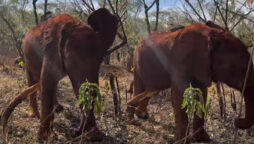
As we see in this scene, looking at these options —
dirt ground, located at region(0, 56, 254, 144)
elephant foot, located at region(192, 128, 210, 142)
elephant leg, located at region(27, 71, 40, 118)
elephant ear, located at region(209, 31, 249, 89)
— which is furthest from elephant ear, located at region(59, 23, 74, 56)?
elephant foot, located at region(192, 128, 210, 142)

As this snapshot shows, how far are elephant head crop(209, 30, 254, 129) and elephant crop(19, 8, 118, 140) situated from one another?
1.59 meters

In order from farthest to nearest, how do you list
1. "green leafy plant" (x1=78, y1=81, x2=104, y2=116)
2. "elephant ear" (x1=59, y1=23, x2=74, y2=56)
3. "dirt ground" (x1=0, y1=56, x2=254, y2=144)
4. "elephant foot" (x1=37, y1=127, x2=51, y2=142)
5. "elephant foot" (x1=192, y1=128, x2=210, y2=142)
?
"elephant foot" (x1=192, y1=128, x2=210, y2=142)
"dirt ground" (x1=0, y1=56, x2=254, y2=144)
"elephant foot" (x1=37, y1=127, x2=51, y2=142)
"elephant ear" (x1=59, y1=23, x2=74, y2=56)
"green leafy plant" (x1=78, y1=81, x2=104, y2=116)

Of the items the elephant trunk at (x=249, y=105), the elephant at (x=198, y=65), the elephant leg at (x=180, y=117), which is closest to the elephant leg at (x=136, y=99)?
the elephant at (x=198, y=65)

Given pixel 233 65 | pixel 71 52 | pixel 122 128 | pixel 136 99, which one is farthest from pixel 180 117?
pixel 71 52

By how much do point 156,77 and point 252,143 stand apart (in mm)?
1898

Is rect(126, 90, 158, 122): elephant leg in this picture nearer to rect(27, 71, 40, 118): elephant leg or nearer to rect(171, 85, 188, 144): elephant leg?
rect(171, 85, 188, 144): elephant leg

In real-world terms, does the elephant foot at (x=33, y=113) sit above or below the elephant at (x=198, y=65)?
below

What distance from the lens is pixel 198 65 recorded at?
435 centimetres

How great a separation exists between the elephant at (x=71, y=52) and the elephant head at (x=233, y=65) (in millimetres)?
1588

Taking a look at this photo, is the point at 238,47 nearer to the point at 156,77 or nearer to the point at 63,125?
the point at 156,77

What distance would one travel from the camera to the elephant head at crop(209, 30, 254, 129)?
4043 mm

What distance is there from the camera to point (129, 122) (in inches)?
243

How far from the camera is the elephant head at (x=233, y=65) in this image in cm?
404

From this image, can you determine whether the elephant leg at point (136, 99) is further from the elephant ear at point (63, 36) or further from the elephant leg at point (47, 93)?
the elephant ear at point (63, 36)
